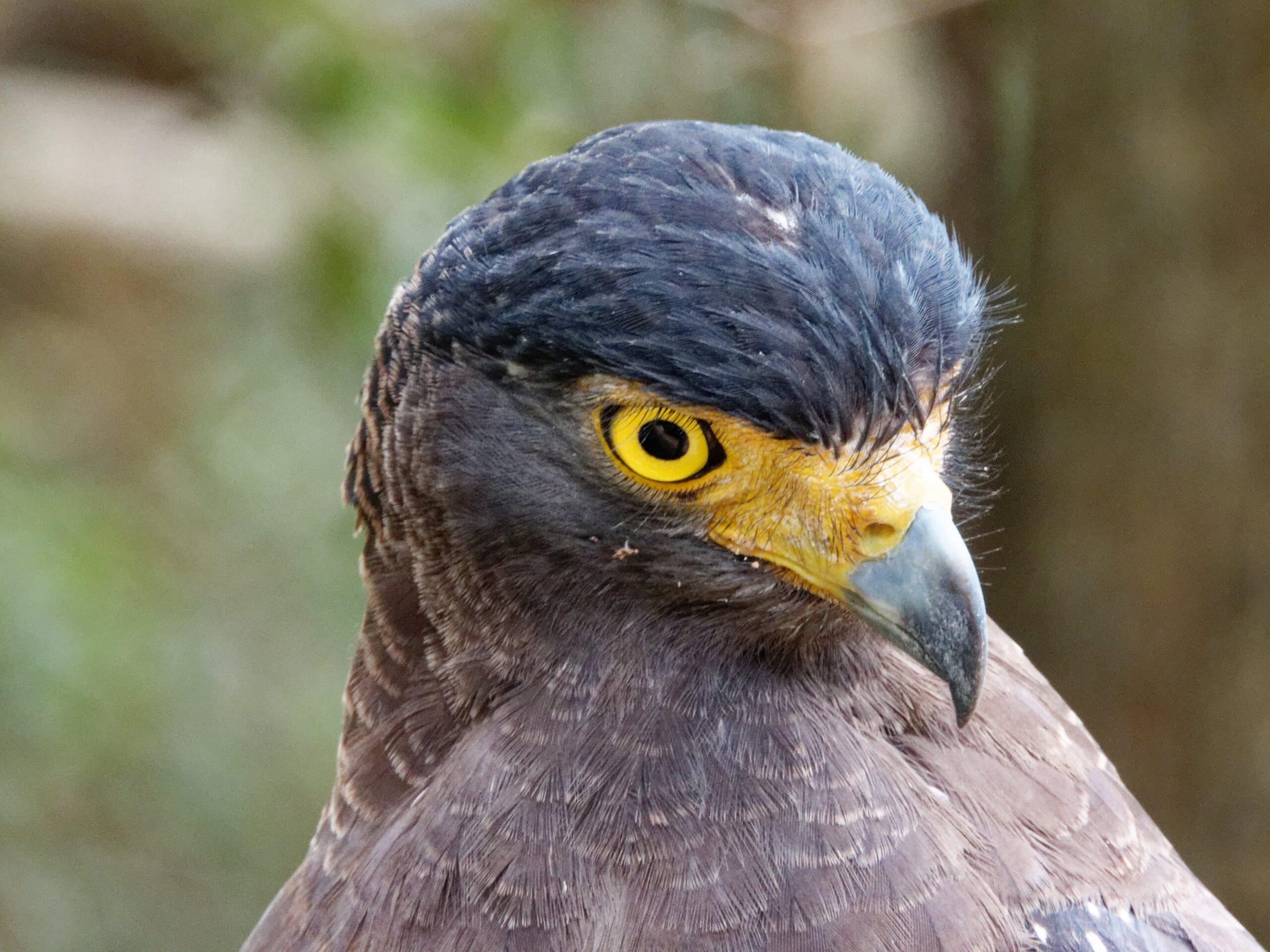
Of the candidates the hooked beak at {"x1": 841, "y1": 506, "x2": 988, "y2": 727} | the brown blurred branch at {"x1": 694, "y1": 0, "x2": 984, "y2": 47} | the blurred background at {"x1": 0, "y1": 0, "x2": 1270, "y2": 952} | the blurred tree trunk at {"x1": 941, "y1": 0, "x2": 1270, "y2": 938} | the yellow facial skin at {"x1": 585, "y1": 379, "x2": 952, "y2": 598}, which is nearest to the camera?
the hooked beak at {"x1": 841, "y1": 506, "x2": 988, "y2": 727}

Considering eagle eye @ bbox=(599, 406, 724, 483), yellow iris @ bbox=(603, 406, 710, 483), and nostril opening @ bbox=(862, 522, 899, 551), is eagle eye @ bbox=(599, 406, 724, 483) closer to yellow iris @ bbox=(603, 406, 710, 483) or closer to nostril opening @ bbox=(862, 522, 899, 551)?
yellow iris @ bbox=(603, 406, 710, 483)

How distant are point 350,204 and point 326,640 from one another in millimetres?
2102

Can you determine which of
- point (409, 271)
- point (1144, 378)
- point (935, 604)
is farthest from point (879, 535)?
point (1144, 378)

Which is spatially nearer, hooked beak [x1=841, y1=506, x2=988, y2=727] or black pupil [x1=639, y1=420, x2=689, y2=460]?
hooked beak [x1=841, y1=506, x2=988, y2=727]

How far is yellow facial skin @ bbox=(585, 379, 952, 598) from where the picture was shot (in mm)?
2195

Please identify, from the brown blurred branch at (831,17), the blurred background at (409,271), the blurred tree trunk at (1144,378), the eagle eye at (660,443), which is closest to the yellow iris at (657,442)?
the eagle eye at (660,443)

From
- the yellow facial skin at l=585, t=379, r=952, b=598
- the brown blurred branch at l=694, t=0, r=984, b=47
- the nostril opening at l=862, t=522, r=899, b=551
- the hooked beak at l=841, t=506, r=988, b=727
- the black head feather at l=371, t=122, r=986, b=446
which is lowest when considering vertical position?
the hooked beak at l=841, t=506, r=988, b=727

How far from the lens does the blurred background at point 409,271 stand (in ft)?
12.6

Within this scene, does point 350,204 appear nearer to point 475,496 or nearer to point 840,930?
point 475,496

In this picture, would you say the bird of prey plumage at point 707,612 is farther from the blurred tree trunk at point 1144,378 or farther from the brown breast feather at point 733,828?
the blurred tree trunk at point 1144,378

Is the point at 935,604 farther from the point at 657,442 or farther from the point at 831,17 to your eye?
the point at 831,17

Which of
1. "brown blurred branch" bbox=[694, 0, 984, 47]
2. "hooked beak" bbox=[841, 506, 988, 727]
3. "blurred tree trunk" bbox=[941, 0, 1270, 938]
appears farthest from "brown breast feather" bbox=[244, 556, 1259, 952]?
"brown blurred branch" bbox=[694, 0, 984, 47]

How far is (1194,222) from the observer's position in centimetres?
409

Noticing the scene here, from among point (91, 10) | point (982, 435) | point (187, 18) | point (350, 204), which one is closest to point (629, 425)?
point (982, 435)
